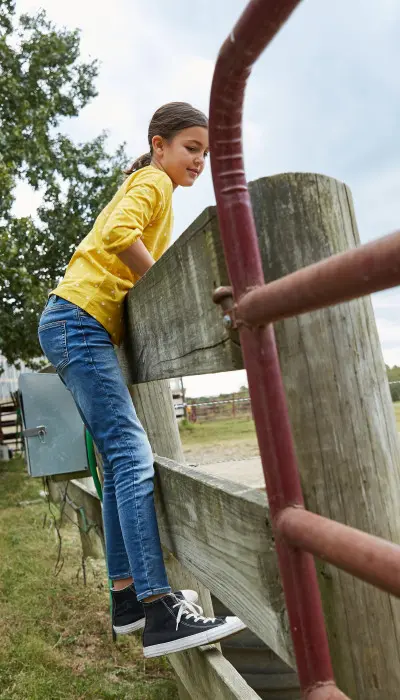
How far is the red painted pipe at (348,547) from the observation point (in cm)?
69

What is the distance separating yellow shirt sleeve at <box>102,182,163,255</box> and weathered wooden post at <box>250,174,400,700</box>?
887 millimetres

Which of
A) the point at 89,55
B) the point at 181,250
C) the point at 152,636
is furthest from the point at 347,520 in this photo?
the point at 89,55

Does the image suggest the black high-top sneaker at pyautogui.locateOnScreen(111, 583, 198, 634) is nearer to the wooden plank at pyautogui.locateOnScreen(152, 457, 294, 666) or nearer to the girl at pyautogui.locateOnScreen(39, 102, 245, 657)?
the girl at pyautogui.locateOnScreen(39, 102, 245, 657)

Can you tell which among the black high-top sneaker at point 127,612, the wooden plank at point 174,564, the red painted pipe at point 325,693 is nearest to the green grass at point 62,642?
the wooden plank at point 174,564

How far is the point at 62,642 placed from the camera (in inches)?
123

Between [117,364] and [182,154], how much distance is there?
0.73m

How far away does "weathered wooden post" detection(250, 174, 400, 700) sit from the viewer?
3.12 feet

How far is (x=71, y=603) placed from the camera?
145 inches

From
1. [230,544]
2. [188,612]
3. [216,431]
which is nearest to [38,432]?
[188,612]

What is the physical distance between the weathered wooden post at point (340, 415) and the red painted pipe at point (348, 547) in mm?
96

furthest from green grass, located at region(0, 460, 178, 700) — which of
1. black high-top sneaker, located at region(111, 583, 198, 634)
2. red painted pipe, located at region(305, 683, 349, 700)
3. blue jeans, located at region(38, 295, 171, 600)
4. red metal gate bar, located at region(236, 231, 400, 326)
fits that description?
red metal gate bar, located at region(236, 231, 400, 326)

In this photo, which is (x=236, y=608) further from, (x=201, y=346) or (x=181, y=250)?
(x=181, y=250)

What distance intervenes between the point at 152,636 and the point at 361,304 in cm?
115

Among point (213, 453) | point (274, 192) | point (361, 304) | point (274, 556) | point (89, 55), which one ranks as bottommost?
point (213, 453)
